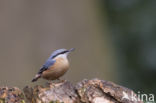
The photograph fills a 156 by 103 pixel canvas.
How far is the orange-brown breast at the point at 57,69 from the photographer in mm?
4508

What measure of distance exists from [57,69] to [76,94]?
51cm

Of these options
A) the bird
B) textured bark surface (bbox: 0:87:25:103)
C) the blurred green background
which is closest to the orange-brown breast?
the bird

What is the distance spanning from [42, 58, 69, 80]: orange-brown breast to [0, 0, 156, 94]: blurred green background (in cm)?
294

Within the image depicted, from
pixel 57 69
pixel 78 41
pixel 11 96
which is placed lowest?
pixel 11 96

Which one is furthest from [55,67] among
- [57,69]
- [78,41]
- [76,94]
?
[78,41]

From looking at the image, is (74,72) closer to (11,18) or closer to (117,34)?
(11,18)

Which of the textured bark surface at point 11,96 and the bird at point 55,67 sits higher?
the bird at point 55,67

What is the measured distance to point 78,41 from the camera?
823cm

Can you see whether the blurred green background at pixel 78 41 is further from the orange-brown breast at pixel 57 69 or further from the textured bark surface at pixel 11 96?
the textured bark surface at pixel 11 96

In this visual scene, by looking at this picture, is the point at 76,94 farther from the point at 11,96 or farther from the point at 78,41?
the point at 78,41

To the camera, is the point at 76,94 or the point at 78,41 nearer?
the point at 76,94

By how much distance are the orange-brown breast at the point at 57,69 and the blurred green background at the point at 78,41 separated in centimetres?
294

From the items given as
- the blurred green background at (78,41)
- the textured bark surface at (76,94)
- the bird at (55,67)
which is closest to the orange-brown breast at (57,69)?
the bird at (55,67)

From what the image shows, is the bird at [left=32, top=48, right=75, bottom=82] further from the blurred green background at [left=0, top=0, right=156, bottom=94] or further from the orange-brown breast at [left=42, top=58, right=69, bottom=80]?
the blurred green background at [left=0, top=0, right=156, bottom=94]
